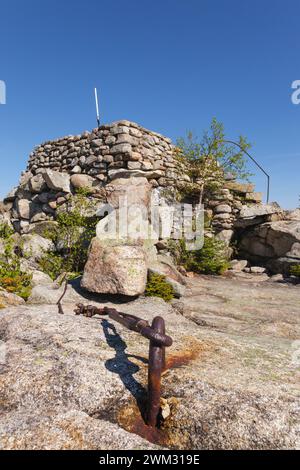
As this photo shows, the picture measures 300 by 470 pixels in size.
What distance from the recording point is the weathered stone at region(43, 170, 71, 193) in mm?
9859

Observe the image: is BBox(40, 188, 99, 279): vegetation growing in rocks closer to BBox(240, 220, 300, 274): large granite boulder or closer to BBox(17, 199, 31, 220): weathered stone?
BBox(17, 199, 31, 220): weathered stone

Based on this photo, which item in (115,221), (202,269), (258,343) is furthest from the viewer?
(202,269)

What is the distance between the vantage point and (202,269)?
1029 centimetres

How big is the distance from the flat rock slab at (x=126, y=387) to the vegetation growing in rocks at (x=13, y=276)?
270 cm

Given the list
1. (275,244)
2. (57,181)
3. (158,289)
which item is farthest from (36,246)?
(275,244)

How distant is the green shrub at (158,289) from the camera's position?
6254mm

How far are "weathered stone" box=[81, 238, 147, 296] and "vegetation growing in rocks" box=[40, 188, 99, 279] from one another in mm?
2091

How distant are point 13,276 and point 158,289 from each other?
3379 millimetres

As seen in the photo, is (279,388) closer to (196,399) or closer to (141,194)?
(196,399)

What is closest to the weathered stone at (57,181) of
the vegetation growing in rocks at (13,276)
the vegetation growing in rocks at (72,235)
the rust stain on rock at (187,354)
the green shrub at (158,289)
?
the vegetation growing in rocks at (72,235)

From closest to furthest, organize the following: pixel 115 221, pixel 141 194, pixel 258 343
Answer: pixel 258 343
pixel 115 221
pixel 141 194

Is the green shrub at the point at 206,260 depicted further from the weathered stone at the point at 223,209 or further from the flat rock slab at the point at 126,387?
the flat rock slab at the point at 126,387
